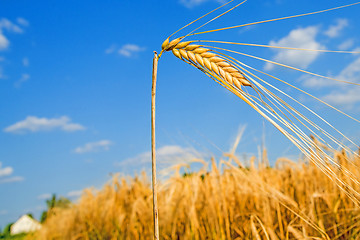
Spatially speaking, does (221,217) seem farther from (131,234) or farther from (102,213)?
(102,213)

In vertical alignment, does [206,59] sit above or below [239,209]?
above

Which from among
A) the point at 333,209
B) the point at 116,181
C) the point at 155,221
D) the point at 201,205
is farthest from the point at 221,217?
the point at 116,181

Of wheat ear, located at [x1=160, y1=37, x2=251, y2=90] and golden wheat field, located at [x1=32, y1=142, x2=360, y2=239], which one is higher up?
wheat ear, located at [x1=160, y1=37, x2=251, y2=90]

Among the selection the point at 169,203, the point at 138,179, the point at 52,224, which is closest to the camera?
the point at 169,203

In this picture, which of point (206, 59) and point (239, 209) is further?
point (239, 209)

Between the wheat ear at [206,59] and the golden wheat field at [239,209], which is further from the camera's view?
the golden wheat field at [239,209]

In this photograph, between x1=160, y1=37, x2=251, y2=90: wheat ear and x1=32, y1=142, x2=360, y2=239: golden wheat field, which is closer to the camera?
x1=160, y1=37, x2=251, y2=90: wheat ear

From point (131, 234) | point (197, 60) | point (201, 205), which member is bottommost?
point (131, 234)

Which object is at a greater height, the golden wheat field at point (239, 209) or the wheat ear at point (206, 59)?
the wheat ear at point (206, 59)

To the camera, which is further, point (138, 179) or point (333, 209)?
point (138, 179)

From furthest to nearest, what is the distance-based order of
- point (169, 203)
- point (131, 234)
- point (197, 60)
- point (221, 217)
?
point (131, 234)
point (169, 203)
point (221, 217)
point (197, 60)

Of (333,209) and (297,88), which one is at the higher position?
(297,88)

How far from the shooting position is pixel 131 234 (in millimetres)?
3092

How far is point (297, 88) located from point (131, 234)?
2691mm
